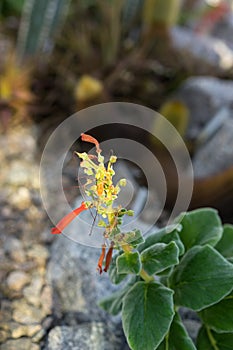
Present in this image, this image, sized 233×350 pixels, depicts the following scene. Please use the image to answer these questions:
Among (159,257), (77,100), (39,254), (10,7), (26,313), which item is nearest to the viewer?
(159,257)

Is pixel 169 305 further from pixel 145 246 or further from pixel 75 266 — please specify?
pixel 75 266

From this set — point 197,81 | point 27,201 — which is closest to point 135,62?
point 197,81

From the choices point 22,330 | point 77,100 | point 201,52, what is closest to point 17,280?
point 22,330

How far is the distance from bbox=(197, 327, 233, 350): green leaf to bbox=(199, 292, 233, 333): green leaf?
0.10 ft

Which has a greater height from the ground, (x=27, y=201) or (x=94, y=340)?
(x=27, y=201)

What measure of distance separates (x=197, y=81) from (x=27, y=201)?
0.97 metres

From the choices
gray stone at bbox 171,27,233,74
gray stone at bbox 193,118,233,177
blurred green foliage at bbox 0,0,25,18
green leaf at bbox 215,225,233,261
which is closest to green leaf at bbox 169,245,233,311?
green leaf at bbox 215,225,233,261

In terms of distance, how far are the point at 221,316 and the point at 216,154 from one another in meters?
0.89

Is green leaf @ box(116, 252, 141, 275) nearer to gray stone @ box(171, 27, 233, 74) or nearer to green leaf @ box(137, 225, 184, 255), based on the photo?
green leaf @ box(137, 225, 184, 255)

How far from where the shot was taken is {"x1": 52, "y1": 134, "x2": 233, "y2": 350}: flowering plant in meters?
0.69

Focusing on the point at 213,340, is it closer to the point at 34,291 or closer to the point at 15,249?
the point at 34,291

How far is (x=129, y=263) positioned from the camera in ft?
2.43

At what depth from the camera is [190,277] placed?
811 mm

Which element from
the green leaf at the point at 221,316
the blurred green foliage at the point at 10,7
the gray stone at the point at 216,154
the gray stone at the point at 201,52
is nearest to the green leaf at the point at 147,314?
the green leaf at the point at 221,316
